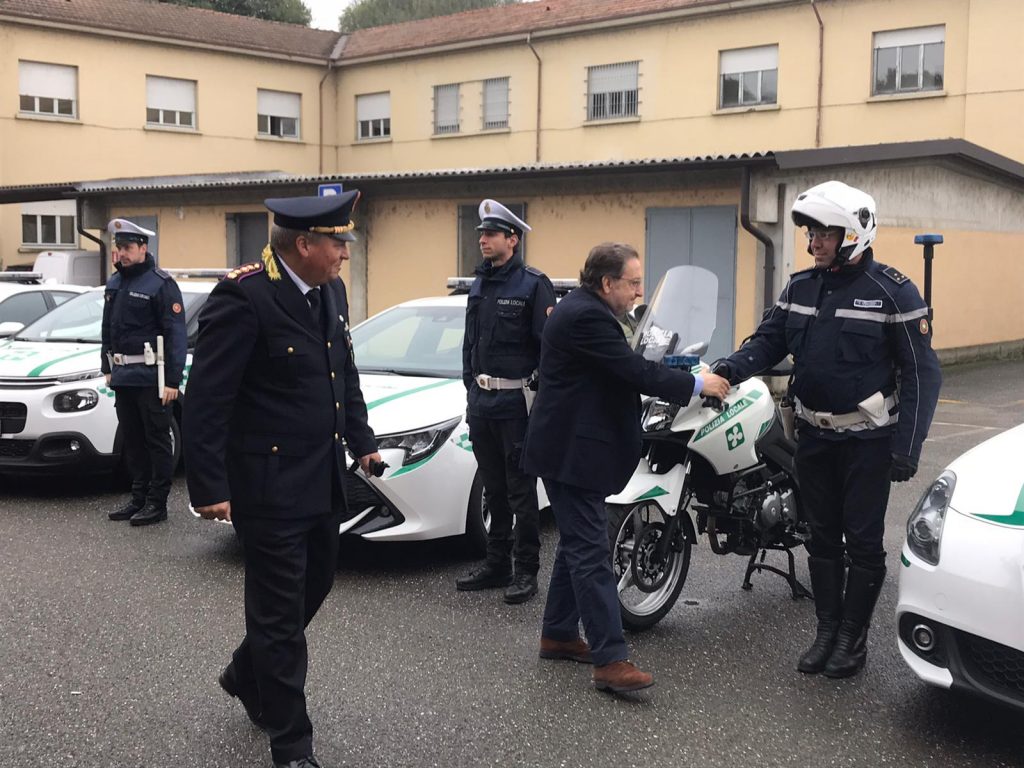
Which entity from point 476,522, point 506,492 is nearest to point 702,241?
point 476,522

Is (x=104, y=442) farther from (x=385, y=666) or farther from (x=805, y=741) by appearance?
(x=805, y=741)

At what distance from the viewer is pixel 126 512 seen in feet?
24.7

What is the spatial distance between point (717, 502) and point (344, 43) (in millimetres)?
33106

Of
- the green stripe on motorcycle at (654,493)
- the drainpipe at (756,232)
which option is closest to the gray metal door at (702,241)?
the drainpipe at (756,232)

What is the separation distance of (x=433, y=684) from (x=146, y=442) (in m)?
3.77

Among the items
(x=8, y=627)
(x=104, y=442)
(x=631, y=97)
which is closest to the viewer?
(x=8, y=627)

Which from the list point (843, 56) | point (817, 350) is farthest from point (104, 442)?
point (843, 56)

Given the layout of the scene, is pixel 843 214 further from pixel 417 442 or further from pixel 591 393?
pixel 417 442

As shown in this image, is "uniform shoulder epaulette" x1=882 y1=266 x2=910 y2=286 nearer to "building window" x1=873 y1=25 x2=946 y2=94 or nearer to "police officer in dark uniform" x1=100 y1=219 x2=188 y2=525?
"police officer in dark uniform" x1=100 y1=219 x2=188 y2=525

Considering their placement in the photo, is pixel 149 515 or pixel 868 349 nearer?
pixel 868 349

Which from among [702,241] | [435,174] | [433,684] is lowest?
[433,684]

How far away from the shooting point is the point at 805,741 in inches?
160

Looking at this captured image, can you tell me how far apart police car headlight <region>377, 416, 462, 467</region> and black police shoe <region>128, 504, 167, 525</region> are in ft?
7.03

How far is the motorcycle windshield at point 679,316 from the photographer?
16.6 ft
